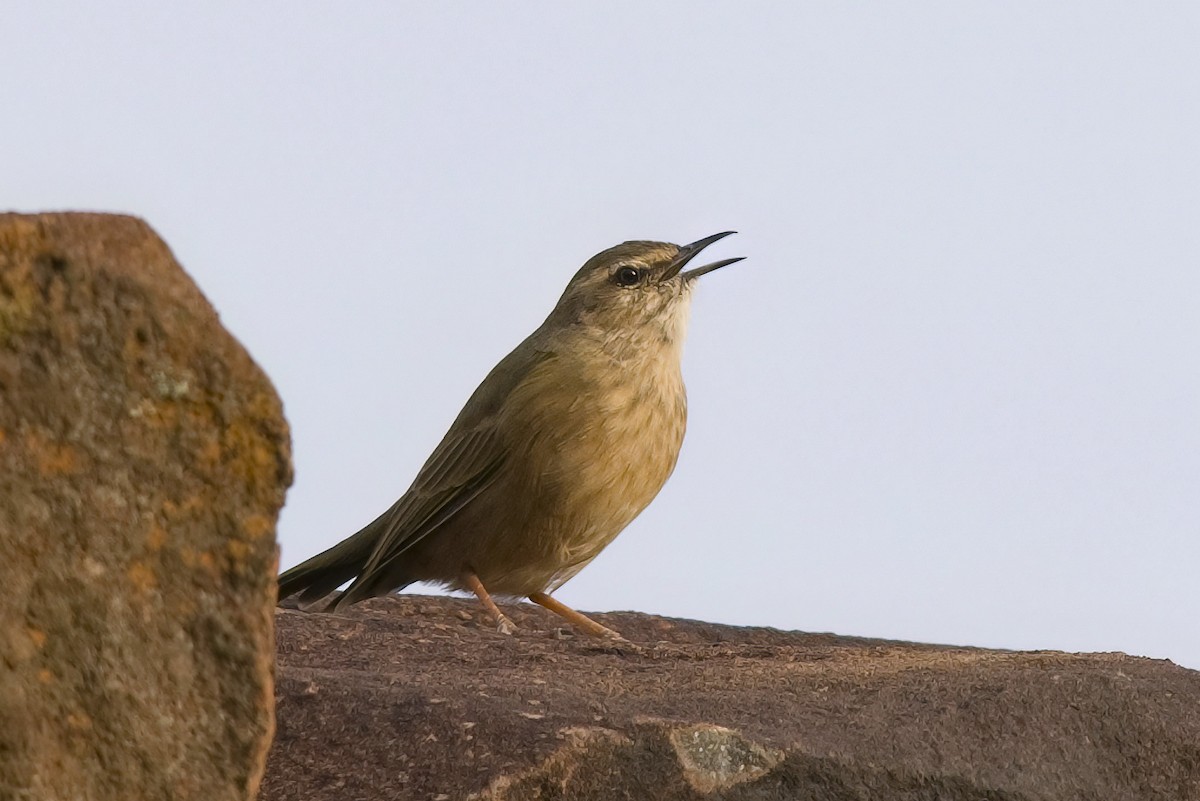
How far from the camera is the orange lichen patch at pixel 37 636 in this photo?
141 inches

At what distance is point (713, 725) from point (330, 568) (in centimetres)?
346

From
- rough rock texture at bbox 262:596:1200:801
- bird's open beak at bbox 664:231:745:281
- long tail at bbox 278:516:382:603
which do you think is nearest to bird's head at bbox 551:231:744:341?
bird's open beak at bbox 664:231:745:281

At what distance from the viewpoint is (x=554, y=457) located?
700 centimetres

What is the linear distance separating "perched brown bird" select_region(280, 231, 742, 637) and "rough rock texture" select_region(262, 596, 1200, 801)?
928mm

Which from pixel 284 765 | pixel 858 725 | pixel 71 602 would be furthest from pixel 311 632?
pixel 71 602

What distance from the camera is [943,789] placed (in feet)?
15.5

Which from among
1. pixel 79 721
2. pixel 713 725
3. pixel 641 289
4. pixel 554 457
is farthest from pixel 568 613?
pixel 79 721

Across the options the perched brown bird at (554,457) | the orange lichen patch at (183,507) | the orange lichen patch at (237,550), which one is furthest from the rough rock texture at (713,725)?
the orange lichen patch at (183,507)

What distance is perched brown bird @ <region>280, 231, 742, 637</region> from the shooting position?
23.0 feet

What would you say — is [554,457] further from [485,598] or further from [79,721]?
[79,721]

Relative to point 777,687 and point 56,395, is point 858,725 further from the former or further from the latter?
point 56,395

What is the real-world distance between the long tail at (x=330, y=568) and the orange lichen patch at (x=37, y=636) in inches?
160

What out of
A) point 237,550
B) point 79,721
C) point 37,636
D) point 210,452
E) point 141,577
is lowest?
point 79,721

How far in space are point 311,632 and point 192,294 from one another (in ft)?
9.91
